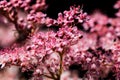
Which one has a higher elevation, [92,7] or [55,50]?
[92,7]

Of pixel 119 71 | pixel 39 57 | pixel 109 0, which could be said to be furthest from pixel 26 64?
pixel 109 0

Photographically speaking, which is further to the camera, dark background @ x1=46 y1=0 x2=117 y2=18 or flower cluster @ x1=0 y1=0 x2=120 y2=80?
dark background @ x1=46 y1=0 x2=117 y2=18

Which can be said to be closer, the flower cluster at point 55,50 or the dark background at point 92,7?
the flower cluster at point 55,50

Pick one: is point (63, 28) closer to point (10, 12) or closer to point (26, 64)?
point (26, 64)

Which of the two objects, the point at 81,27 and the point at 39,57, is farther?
the point at 81,27

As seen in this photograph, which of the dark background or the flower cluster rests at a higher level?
the dark background

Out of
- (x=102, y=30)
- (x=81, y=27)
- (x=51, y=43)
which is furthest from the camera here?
(x=81, y=27)

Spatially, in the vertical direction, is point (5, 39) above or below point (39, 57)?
above

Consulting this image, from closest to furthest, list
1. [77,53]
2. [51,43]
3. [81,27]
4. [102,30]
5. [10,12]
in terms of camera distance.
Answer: [51,43]
[77,53]
[10,12]
[102,30]
[81,27]

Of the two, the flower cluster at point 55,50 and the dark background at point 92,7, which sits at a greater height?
the dark background at point 92,7

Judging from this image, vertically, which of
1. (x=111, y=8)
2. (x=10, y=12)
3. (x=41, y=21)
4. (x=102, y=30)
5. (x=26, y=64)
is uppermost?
(x=111, y=8)

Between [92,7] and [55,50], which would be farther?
[92,7]
